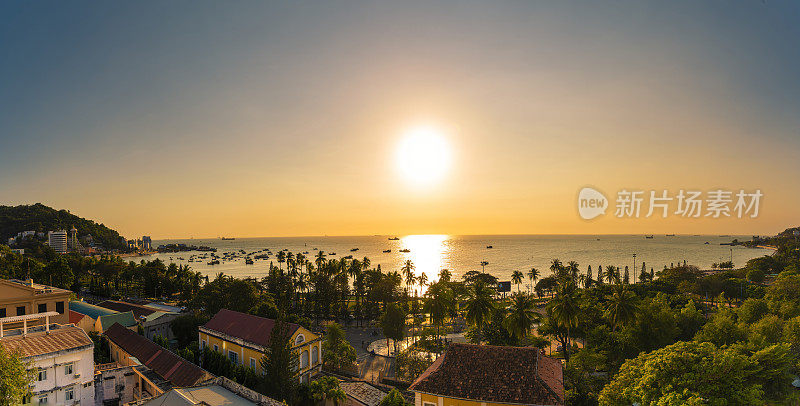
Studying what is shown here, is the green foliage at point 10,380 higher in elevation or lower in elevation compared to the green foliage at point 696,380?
higher

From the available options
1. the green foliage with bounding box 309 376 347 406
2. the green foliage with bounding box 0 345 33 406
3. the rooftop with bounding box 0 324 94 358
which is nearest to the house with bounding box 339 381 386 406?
the green foliage with bounding box 309 376 347 406

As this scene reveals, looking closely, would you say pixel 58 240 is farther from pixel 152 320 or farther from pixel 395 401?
pixel 395 401

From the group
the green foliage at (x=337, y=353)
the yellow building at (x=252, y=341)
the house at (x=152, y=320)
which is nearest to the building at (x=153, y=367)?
the yellow building at (x=252, y=341)

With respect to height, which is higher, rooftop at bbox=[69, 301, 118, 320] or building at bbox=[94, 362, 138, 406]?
rooftop at bbox=[69, 301, 118, 320]

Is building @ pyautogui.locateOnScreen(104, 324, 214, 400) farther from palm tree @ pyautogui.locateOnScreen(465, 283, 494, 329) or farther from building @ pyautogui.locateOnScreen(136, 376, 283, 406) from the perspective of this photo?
palm tree @ pyautogui.locateOnScreen(465, 283, 494, 329)

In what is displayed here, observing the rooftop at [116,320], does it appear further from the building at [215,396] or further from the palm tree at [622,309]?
the palm tree at [622,309]

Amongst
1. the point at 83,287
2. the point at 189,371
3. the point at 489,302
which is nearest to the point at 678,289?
the point at 489,302

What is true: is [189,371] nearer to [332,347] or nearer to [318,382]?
[318,382]
